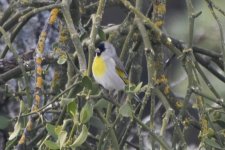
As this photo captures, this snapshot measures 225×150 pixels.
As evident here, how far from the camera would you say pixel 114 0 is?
136 inches

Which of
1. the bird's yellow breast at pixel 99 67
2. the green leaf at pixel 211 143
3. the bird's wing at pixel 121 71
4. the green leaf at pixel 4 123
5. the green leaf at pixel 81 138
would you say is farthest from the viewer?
the bird's yellow breast at pixel 99 67

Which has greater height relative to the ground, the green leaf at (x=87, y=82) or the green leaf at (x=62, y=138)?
the green leaf at (x=87, y=82)

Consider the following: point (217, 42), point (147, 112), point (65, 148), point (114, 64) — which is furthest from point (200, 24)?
point (65, 148)

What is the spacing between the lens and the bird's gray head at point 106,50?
3441 millimetres

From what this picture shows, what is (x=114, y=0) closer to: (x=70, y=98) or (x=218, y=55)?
(x=218, y=55)

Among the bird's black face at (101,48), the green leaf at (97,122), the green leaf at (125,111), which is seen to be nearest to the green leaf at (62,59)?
the green leaf at (97,122)

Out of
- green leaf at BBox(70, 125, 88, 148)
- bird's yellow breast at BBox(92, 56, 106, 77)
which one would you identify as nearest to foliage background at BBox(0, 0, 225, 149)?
green leaf at BBox(70, 125, 88, 148)

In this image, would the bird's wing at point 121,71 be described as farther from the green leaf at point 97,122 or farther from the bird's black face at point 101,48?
the green leaf at point 97,122

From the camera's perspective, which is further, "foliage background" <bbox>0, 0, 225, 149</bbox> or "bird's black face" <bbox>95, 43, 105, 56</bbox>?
"bird's black face" <bbox>95, 43, 105, 56</bbox>

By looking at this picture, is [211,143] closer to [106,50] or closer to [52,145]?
[52,145]

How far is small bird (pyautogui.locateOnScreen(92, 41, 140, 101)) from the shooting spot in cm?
349

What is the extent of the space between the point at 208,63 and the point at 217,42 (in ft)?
4.66

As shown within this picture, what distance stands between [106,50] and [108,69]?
207 mm

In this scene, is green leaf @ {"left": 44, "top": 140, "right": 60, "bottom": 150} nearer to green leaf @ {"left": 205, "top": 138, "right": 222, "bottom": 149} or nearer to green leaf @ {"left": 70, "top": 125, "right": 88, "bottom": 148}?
green leaf @ {"left": 70, "top": 125, "right": 88, "bottom": 148}
